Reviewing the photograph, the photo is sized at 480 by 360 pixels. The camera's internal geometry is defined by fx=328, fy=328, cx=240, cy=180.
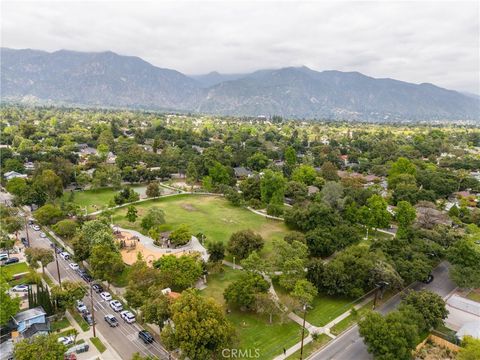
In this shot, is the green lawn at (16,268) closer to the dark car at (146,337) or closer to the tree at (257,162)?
the dark car at (146,337)

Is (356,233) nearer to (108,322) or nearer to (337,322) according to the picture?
(337,322)

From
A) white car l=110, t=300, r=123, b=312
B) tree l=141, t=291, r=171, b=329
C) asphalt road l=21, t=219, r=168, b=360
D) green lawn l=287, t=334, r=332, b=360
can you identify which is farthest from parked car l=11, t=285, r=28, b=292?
green lawn l=287, t=334, r=332, b=360

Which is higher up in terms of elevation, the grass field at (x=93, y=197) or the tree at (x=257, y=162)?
the tree at (x=257, y=162)

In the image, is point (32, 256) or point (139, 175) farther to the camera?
point (139, 175)

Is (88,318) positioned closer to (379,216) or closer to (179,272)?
(179,272)

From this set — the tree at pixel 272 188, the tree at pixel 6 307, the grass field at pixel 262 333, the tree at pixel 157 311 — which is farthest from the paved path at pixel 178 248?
the tree at pixel 272 188

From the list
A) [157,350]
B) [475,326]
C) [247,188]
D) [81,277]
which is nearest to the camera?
[157,350]

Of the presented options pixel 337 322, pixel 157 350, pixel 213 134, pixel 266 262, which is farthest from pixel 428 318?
pixel 213 134
